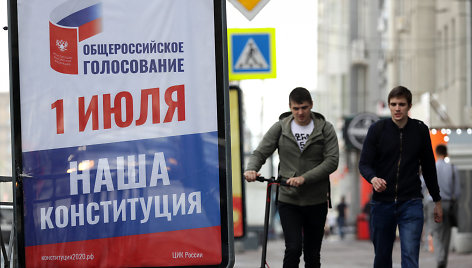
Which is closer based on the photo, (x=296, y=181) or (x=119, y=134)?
(x=119, y=134)

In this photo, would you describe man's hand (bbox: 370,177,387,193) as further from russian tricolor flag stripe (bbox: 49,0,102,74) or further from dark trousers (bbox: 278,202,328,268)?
russian tricolor flag stripe (bbox: 49,0,102,74)

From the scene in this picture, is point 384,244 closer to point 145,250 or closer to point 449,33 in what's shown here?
point 145,250

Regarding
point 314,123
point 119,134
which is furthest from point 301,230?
point 119,134

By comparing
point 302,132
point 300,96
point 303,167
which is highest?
point 300,96

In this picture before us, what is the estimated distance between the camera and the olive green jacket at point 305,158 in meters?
8.03

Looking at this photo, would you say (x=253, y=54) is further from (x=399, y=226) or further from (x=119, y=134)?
(x=119, y=134)

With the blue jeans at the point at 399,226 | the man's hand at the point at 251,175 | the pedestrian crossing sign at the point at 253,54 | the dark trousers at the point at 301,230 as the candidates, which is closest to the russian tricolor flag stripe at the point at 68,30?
the man's hand at the point at 251,175

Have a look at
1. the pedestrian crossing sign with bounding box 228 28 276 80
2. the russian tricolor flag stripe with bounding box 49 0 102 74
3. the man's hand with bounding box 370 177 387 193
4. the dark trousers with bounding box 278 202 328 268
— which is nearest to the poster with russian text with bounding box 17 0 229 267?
the russian tricolor flag stripe with bounding box 49 0 102 74

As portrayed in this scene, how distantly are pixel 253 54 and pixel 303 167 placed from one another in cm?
342

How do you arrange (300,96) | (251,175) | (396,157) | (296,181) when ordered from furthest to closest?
(300,96)
(396,157)
(296,181)
(251,175)

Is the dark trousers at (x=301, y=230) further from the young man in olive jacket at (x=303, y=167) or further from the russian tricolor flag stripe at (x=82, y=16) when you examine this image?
the russian tricolor flag stripe at (x=82, y=16)

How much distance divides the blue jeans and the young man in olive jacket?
436 mm

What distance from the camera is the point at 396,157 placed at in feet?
25.9

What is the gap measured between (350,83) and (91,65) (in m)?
→ 68.4
